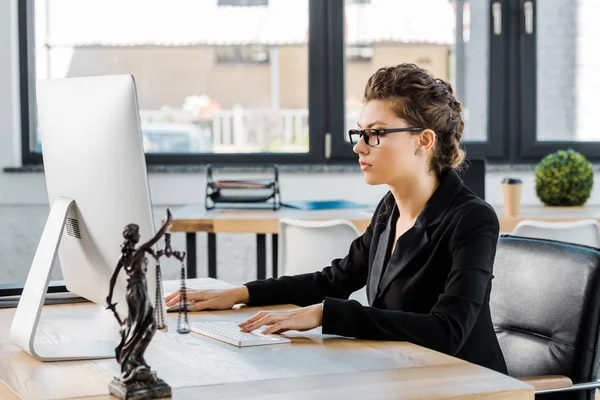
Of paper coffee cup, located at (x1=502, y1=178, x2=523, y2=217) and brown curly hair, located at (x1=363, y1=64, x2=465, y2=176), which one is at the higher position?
brown curly hair, located at (x1=363, y1=64, x2=465, y2=176)

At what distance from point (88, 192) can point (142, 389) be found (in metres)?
0.40

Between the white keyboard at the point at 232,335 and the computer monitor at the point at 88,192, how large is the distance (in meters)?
0.18

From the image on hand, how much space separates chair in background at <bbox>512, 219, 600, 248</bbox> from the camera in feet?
10.6

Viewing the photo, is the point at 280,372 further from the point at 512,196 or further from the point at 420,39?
the point at 420,39

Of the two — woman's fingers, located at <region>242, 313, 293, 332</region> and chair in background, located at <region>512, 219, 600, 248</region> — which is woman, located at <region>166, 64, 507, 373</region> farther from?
chair in background, located at <region>512, 219, 600, 248</region>

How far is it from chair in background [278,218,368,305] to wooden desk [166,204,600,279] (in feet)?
0.61

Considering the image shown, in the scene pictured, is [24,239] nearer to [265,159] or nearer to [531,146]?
[265,159]

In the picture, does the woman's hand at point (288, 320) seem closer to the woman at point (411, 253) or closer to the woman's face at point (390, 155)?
the woman at point (411, 253)

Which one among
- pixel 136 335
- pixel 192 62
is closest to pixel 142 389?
pixel 136 335

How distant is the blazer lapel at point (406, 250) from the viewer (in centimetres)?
182

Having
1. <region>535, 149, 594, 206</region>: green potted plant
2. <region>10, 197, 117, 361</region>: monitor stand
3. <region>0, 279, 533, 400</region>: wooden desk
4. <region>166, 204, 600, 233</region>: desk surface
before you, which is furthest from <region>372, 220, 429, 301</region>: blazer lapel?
<region>535, 149, 594, 206</region>: green potted plant

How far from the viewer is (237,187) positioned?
12.7 ft

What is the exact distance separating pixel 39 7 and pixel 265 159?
1440 millimetres

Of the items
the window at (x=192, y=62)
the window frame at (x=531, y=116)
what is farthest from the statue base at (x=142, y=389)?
the window frame at (x=531, y=116)
